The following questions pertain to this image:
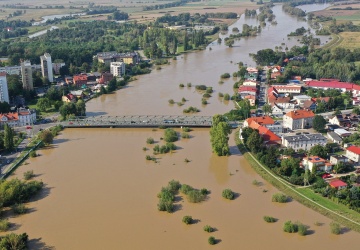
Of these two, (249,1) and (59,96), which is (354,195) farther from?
(249,1)

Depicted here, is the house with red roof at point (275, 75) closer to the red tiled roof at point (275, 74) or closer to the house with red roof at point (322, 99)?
the red tiled roof at point (275, 74)

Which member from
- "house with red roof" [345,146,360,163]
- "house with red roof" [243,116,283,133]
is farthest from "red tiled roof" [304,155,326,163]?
"house with red roof" [243,116,283,133]

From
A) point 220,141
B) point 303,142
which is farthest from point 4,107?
point 303,142

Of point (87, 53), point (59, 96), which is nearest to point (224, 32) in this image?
point (87, 53)

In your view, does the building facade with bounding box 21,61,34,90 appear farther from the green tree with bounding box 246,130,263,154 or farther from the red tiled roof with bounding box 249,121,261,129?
the green tree with bounding box 246,130,263,154

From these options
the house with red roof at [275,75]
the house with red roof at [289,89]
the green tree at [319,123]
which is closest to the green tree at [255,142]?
the green tree at [319,123]

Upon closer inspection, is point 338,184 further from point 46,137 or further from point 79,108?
point 79,108

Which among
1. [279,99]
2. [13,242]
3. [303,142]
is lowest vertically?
[13,242]
